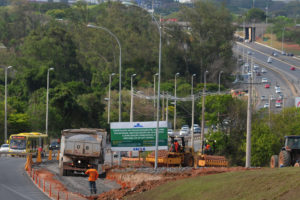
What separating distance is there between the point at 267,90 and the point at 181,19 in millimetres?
20819

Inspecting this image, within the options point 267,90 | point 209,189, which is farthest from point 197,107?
point 209,189

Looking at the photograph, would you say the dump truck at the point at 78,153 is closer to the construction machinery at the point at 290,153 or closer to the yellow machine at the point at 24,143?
the construction machinery at the point at 290,153

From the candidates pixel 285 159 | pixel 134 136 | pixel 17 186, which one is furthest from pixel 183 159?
pixel 17 186

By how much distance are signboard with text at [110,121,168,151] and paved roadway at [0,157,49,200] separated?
20.4 ft

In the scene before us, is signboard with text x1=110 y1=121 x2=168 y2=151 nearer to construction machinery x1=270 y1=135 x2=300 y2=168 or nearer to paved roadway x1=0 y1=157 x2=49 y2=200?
paved roadway x1=0 y1=157 x2=49 y2=200

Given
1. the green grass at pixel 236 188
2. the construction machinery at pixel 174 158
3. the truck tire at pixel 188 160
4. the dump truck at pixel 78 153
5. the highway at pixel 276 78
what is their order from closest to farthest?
the green grass at pixel 236 188 < the dump truck at pixel 78 153 < the construction machinery at pixel 174 158 < the truck tire at pixel 188 160 < the highway at pixel 276 78

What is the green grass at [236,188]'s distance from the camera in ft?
59.8

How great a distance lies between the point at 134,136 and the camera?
136 ft

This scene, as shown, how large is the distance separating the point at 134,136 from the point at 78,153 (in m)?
6.06

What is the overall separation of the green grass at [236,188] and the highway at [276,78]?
66258 millimetres

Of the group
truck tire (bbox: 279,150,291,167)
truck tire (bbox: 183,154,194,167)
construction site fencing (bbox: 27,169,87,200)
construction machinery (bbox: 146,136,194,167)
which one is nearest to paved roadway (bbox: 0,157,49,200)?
construction site fencing (bbox: 27,169,87,200)

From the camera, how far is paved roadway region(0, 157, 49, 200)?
26828 millimetres

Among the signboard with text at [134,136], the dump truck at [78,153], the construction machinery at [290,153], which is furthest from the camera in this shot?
the signboard with text at [134,136]

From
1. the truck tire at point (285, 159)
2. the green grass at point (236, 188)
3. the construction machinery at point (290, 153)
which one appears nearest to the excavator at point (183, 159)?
the construction machinery at point (290, 153)
